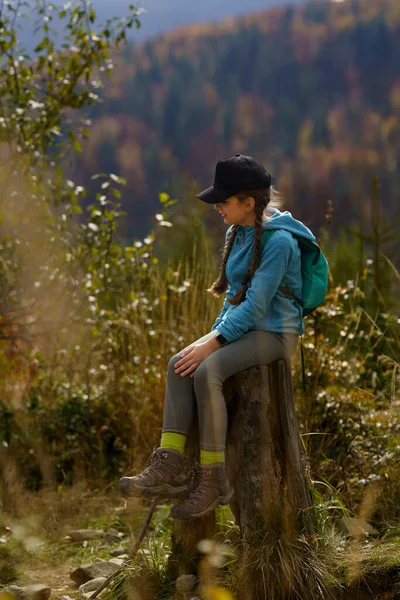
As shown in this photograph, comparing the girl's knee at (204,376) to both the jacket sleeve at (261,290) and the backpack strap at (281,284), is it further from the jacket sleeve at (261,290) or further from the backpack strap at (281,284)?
the backpack strap at (281,284)

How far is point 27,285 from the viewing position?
19.5 ft

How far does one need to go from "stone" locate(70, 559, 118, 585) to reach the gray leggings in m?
0.97

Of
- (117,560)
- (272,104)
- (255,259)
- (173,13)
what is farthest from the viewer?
(173,13)

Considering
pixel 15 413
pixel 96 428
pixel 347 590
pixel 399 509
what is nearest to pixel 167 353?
pixel 96 428

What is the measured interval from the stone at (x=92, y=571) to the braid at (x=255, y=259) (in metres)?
1.44

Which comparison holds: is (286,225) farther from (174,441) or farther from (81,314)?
(81,314)

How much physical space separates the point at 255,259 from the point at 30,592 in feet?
5.56

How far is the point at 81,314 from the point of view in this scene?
19.8 ft

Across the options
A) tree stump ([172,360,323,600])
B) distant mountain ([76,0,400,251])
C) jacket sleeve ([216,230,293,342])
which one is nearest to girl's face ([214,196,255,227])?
jacket sleeve ([216,230,293,342])

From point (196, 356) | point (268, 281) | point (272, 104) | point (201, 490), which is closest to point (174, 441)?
point (201, 490)

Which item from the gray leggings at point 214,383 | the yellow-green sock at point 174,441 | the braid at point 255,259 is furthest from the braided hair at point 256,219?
the yellow-green sock at point 174,441

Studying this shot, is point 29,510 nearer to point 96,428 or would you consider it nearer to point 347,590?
point 96,428

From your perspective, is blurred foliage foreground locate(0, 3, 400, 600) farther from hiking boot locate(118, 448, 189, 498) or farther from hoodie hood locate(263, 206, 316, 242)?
hiking boot locate(118, 448, 189, 498)

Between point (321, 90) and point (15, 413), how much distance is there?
61.2 ft
